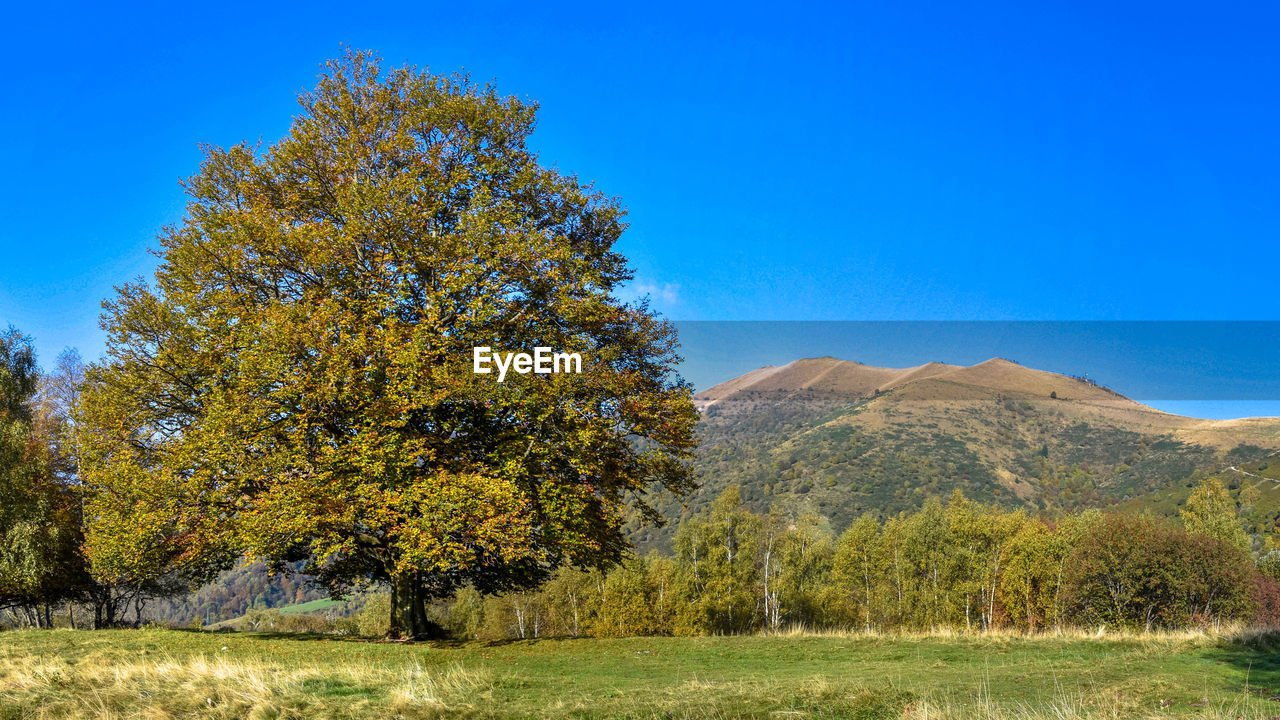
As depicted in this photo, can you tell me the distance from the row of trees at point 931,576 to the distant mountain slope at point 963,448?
137ft

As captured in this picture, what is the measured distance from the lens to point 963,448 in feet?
447

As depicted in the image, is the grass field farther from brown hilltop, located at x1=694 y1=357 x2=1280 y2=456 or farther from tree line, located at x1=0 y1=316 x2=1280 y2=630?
brown hilltop, located at x1=694 y1=357 x2=1280 y2=456

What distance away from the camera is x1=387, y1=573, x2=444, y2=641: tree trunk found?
21.0m

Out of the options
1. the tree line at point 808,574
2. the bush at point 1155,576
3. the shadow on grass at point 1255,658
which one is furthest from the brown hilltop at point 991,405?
the shadow on grass at point 1255,658

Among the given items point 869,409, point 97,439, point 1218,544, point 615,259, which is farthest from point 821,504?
point 97,439

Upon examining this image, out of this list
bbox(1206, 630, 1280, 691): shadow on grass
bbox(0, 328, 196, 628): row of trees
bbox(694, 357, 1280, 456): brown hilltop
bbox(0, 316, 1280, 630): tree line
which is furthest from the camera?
bbox(694, 357, 1280, 456): brown hilltop

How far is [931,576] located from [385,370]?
56942mm

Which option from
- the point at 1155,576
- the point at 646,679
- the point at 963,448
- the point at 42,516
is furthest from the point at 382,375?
the point at 963,448

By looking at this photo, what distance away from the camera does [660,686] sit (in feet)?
39.7

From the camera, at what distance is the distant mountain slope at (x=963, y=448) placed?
388 ft

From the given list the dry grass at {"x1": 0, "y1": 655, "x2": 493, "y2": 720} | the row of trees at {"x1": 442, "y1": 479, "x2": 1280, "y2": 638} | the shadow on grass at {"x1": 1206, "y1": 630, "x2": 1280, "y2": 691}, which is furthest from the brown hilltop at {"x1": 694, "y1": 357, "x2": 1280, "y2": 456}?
the dry grass at {"x1": 0, "y1": 655, "x2": 493, "y2": 720}

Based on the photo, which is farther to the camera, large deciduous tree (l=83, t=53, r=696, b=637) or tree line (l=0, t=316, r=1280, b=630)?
tree line (l=0, t=316, r=1280, b=630)

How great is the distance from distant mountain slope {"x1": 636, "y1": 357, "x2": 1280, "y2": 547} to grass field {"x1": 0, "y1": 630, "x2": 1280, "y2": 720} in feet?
315

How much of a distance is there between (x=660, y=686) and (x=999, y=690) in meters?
5.29
